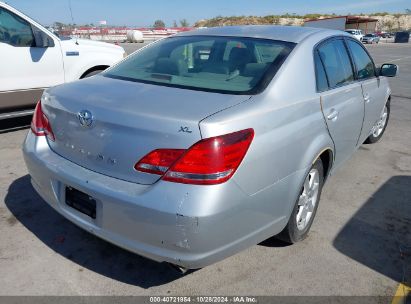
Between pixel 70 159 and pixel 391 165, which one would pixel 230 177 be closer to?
pixel 70 159

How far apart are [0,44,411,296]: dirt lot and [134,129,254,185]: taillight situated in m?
0.89

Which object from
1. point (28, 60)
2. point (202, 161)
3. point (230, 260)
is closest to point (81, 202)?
point (202, 161)

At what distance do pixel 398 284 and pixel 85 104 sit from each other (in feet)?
7.89

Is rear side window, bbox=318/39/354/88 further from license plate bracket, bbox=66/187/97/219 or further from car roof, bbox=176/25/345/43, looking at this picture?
license plate bracket, bbox=66/187/97/219

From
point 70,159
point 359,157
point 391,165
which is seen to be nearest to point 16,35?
point 70,159

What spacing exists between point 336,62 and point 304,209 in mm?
1404

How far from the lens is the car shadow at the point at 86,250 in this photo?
8.28 ft

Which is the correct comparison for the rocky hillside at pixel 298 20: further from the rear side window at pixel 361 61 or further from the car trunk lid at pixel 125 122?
the car trunk lid at pixel 125 122

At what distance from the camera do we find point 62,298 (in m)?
2.30

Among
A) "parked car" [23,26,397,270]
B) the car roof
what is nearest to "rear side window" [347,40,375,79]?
the car roof

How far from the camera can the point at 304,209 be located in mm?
2938

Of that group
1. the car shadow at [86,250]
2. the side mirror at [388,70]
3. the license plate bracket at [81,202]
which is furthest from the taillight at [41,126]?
the side mirror at [388,70]

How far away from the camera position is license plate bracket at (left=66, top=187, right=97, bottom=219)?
224cm

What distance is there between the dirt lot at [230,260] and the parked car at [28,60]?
1903 millimetres
